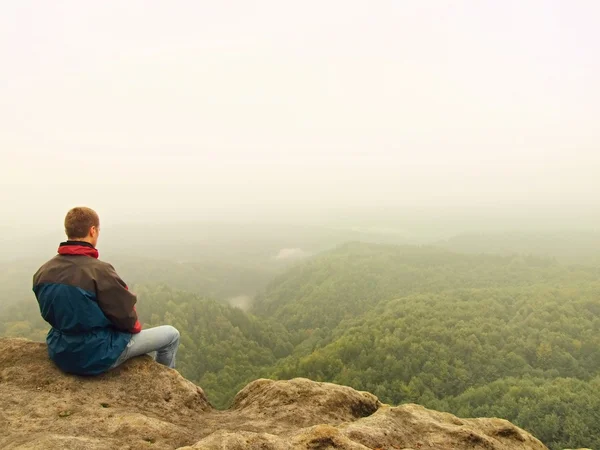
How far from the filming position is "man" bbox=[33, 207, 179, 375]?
6438 mm

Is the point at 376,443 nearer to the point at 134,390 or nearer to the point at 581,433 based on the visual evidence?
the point at 134,390

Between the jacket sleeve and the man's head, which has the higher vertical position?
the man's head

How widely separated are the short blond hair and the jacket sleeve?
0.90m

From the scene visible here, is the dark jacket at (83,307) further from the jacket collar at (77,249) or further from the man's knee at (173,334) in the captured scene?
the man's knee at (173,334)

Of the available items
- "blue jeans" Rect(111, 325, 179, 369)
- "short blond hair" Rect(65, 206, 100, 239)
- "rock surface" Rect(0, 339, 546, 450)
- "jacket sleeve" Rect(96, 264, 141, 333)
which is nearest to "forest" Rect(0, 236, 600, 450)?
"rock surface" Rect(0, 339, 546, 450)

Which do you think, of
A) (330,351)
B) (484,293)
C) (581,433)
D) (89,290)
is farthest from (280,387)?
(484,293)

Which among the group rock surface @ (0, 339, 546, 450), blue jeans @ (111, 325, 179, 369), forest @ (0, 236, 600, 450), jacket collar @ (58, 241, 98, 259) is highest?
jacket collar @ (58, 241, 98, 259)

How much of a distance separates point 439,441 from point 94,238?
9.30 m

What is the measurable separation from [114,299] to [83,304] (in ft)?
1.77

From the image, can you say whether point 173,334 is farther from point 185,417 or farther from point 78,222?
point 78,222

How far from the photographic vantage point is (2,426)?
6.33 m

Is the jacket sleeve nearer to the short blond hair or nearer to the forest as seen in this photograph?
the short blond hair

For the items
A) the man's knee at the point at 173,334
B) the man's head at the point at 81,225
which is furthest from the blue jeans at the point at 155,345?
the man's head at the point at 81,225

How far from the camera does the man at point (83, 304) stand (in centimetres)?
644
